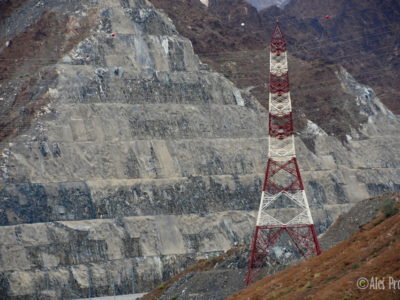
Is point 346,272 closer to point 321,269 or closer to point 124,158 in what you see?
point 321,269

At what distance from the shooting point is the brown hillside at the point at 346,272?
4516cm

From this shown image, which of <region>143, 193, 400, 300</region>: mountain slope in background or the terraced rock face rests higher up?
<region>143, 193, 400, 300</region>: mountain slope in background

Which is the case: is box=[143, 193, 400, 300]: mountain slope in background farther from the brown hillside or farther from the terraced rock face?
the terraced rock face

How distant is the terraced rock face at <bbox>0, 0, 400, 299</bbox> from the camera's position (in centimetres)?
9506

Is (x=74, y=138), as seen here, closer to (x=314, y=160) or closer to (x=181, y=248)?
(x=181, y=248)

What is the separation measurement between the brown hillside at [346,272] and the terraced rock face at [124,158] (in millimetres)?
35343

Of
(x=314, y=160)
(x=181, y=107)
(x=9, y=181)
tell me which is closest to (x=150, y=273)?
(x=9, y=181)

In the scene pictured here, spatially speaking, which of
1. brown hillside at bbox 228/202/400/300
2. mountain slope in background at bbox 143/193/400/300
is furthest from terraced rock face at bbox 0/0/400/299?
brown hillside at bbox 228/202/400/300

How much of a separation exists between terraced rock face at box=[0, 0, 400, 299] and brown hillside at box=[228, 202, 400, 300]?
35.3 m

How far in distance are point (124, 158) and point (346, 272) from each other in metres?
57.1

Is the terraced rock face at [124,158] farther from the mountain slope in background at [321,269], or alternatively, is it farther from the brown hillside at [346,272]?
the brown hillside at [346,272]

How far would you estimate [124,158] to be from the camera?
4146 inches

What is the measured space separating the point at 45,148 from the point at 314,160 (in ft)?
106

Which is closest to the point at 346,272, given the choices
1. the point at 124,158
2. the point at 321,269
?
the point at 321,269
